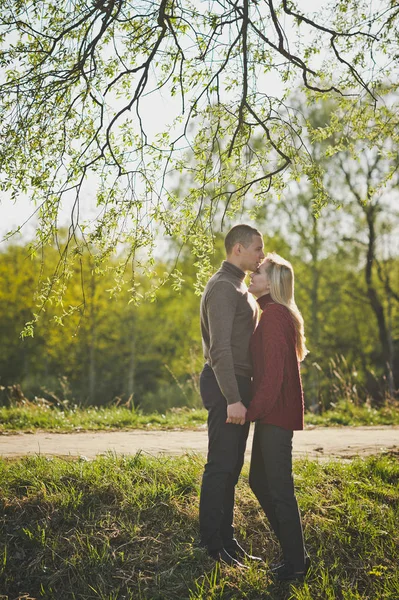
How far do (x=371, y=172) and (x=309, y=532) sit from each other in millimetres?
20824

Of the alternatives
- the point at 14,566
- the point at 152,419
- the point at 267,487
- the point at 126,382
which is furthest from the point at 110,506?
the point at 126,382

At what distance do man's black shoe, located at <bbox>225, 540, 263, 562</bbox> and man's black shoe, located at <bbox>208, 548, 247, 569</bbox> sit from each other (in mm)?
112

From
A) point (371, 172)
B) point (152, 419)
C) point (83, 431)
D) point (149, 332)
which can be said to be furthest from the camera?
point (149, 332)

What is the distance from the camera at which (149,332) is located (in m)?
33.0

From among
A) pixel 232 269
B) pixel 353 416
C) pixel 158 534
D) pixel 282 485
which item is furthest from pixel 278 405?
pixel 353 416

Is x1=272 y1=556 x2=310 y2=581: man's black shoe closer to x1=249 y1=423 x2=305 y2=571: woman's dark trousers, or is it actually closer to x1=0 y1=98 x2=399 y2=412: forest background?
x1=249 y1=423 x2=305 y2=571: woman's dark trousers

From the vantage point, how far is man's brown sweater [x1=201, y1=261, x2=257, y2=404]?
4348 mm

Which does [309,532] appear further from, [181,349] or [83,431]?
[181,349]

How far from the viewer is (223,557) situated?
468cm

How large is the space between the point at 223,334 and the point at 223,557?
1737 mm

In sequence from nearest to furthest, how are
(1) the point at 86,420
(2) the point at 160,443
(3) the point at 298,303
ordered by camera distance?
(2) the point at 160,443
(1) the point at 86,420
(3) the point at 298,303

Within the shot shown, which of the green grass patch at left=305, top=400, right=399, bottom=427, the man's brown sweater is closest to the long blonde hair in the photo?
the man's brown sweater

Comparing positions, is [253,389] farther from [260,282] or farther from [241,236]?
[241,236]

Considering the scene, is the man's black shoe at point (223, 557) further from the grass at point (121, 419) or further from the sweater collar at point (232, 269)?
the grass at point (121, 419)
